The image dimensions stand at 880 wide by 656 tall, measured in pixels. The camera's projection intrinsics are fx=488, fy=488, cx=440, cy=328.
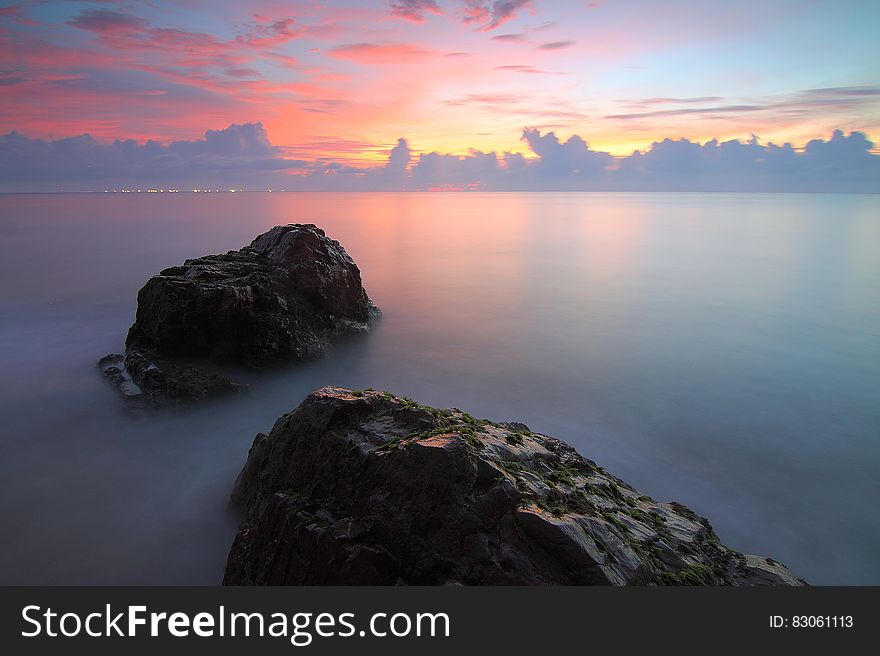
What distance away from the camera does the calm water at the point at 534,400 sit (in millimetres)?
7059

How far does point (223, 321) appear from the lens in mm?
11727

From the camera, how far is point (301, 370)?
12.4 metres

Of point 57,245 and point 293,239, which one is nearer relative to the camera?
point 293,239

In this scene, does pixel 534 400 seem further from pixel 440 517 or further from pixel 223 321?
pixel 223 321

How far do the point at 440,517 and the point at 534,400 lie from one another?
24.8ft

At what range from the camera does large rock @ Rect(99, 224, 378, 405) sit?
10.9 metres

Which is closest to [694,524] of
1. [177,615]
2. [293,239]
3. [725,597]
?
[725,597]

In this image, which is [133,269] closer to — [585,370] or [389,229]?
[585,370]

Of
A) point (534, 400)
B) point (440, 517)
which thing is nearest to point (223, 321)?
point (534, 400)

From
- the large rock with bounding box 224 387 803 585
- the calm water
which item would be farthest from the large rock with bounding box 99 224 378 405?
the large rock with bounding box 224 387 803 585

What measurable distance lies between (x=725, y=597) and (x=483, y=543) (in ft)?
6.97

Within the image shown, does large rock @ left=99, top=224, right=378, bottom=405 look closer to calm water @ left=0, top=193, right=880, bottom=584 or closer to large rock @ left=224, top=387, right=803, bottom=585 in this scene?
calm water @ left=0, top=193, right=880, bottom=584

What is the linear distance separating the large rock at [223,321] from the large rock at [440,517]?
6.18m

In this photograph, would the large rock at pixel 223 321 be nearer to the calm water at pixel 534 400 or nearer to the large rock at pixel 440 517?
the calm water at pixel 534 400
